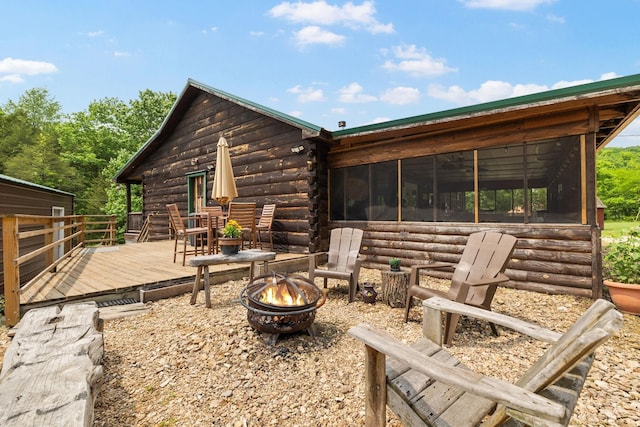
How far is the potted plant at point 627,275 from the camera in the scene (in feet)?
11.5

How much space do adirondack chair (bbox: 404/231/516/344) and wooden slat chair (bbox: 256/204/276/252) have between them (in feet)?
13.5

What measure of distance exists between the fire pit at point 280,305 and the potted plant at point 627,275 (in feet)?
11.9

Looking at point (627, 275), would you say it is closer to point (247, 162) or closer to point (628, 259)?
point (628, 259)

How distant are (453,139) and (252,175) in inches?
191

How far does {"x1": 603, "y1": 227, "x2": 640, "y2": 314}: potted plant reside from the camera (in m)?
3.49

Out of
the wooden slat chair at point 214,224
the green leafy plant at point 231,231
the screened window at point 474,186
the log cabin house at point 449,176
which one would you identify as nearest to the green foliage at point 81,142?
the wooden slat chair at point 214,224

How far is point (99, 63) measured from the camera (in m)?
28.8

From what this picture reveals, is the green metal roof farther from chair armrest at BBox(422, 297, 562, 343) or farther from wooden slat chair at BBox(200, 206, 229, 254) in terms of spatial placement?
chair armrest at BBox(422, 297, 562, 343)

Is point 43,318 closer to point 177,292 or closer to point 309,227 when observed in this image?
point 177,292

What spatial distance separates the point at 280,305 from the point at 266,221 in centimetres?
444

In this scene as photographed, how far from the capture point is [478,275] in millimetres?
3225

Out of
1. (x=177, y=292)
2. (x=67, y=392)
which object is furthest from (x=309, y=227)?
(x=67, y=392)

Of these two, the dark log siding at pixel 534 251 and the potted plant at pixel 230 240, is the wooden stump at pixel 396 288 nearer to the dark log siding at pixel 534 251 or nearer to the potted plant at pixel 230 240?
the dark log siding at pixel 534 251

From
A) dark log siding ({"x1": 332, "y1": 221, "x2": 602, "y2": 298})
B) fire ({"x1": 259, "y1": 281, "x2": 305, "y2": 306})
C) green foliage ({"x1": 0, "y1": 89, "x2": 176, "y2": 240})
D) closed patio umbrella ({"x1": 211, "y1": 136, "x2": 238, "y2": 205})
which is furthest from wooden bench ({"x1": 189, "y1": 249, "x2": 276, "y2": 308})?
green foliage ({"x1": 0, "y1": 89, "x2": 176, "y2": 240})
